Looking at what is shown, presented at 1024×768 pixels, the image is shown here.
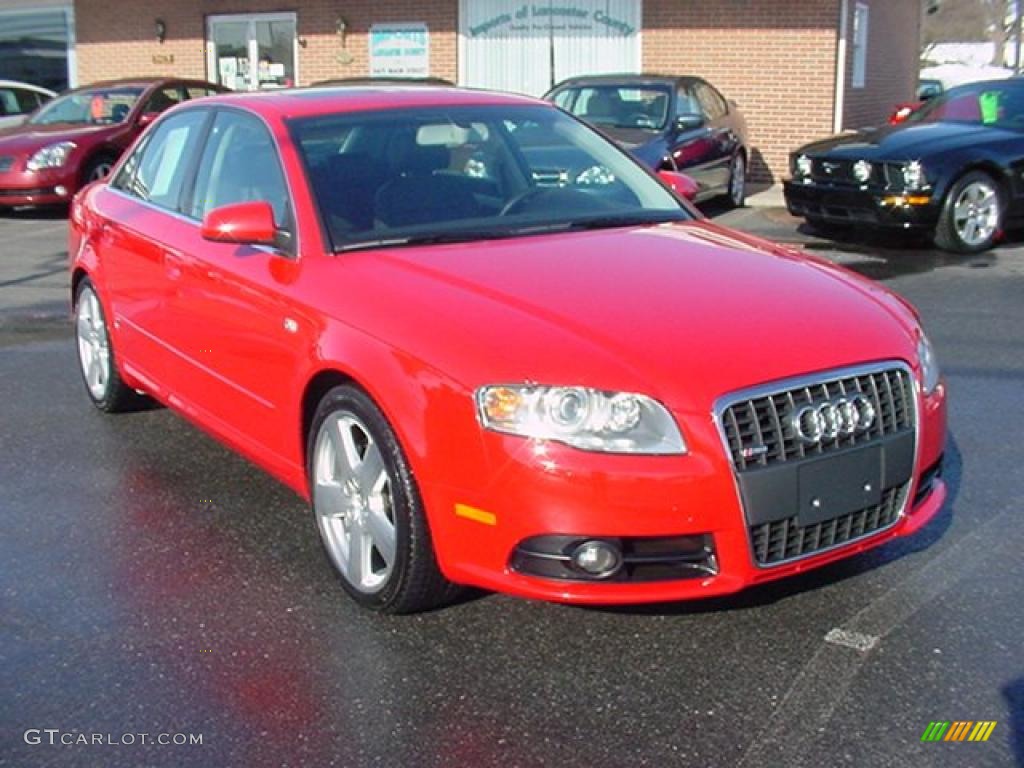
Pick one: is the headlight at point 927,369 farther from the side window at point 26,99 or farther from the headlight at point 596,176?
the side window at point 26,99

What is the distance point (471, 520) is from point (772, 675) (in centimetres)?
91

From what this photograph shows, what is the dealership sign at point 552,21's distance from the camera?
1806 centimetres

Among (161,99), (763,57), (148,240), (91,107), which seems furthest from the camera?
(763,57)

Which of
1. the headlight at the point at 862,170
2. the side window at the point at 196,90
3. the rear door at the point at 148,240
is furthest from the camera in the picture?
the side window at the point at 196,90

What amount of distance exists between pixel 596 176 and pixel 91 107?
12.0 meters

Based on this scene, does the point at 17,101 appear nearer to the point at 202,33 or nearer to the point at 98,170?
the point at 202,33

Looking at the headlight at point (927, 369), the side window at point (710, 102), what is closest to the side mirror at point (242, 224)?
the headlight at point (927, 369)

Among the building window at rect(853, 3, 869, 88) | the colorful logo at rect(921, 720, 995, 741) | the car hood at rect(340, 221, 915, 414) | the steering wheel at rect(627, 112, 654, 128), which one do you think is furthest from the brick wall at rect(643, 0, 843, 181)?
the colorful logo at rect(921, 720, 995, 741)

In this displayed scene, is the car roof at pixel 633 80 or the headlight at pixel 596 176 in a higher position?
the car roof at pixel 633 80

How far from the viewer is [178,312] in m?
5.02

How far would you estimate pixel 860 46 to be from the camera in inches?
714

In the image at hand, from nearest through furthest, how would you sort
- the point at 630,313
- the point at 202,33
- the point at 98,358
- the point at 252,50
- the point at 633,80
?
A: 1. the point at 630,313
2. the point at 98,358
3. the point at 633,80
4. the point at 252,50
5. the point at 202,33

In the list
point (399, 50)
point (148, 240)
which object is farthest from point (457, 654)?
point (399, 50)

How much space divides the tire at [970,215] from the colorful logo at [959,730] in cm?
817
